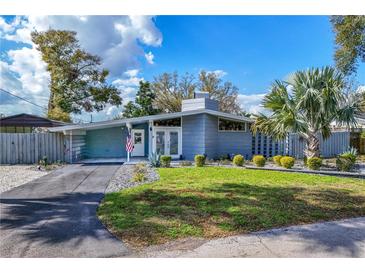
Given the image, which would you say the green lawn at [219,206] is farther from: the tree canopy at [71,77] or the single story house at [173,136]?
the tree canopy at [71,77]

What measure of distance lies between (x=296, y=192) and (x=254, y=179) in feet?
7.03

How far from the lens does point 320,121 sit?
12375 millimetres

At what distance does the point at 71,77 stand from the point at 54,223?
22912 millimetres

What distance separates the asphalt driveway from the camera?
3768 millimetres

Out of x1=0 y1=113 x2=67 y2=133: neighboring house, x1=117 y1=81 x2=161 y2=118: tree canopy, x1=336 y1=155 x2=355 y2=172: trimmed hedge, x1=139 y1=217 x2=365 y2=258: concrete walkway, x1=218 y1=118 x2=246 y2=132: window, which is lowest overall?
x1=139 y1=217 x2=365 y2=258: concrete walkway

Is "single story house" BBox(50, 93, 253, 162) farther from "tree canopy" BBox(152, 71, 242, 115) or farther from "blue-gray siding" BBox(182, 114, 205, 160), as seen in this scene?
"tree canopy" BBox(152, 71, 242, 115)

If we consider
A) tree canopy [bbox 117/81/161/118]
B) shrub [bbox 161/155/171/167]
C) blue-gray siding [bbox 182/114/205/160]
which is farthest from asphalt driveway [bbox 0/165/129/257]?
tree canopy [bbox 117/81/161/118]

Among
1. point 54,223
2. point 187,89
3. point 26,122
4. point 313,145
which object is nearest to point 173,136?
point 313,145

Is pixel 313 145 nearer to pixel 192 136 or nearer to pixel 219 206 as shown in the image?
pixel 192 136

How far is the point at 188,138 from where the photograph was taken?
1597 centimetres

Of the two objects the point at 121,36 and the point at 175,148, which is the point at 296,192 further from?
the point at 175,148

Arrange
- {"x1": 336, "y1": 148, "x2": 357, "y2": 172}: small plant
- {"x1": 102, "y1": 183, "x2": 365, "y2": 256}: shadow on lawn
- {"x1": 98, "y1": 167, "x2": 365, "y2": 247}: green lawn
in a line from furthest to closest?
{"x1": 336, "y1": 148, "x2": 357, "y2": 172}: small plant, {"x1": 98, "y1": 167, "x2": 365, "y2": 247}: green lawn, {"x1": 102, "y1": 183, "x2": 365, "y2": 256}: shadow on lawn

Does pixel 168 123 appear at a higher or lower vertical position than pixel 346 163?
higher
